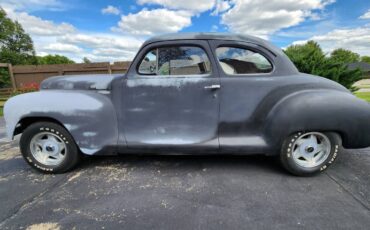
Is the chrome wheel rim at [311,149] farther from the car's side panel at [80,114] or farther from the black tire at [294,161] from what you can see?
the car's side panel at [80,114]

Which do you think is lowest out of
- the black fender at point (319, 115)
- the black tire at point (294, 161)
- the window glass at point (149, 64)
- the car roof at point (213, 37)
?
the black tire at point (294, 161)

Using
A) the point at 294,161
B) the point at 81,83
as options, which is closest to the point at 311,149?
the point at 294,161

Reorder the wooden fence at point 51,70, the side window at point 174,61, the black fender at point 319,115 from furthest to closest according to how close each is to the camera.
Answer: the wooden fence at point 51,70 → the side window at point 174,61 → the black fender at point 319,115

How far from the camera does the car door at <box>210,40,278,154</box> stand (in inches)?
114

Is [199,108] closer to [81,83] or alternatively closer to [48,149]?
[81,83]

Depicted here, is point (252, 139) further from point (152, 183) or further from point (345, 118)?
point (152, 183)

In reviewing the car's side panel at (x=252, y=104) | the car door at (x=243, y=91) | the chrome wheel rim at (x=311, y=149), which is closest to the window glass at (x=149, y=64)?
the car door at (x=243, y=91)

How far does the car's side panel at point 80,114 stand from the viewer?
119 inches

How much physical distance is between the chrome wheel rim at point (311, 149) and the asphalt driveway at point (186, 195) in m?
0.22

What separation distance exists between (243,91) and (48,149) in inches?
111

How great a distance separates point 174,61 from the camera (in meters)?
3.04

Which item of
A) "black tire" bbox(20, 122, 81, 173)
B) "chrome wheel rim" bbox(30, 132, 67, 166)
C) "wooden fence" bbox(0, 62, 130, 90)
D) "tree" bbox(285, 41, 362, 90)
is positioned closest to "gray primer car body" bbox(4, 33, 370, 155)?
"black tire" bbox(20, 122, 81, 173)

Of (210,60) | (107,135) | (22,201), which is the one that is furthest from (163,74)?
(22,201)

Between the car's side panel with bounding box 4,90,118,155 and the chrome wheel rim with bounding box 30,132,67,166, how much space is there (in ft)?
1.01
